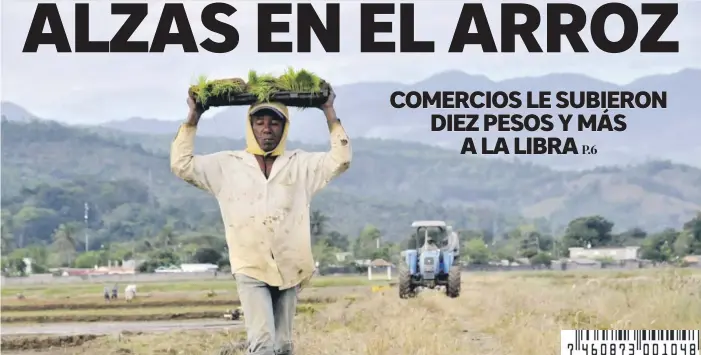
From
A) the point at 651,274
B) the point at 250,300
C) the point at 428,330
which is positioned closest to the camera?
the point at 250,300

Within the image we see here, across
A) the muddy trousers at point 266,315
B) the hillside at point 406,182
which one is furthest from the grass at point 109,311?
the muddy trousers at point 266,315

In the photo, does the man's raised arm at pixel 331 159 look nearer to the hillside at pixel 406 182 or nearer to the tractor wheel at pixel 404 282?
the tractor wheel at pixel 404 282

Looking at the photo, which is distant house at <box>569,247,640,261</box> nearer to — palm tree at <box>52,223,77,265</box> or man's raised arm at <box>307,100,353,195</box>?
palm tree at <box>52,223,77,265</box>

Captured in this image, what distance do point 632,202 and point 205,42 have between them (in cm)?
2451

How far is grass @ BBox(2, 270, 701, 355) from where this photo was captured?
8852 mm

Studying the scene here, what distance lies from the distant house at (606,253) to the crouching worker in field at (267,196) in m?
10.6

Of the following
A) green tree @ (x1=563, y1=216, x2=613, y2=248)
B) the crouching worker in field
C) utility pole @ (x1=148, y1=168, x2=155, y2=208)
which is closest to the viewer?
the crouching worker in field

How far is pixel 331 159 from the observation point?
6.45 m

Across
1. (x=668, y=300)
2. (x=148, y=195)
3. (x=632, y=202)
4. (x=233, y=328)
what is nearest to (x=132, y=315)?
(x=233, y=328)

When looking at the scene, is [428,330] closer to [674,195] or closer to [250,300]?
[250,300]

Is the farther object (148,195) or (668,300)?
(148,195)

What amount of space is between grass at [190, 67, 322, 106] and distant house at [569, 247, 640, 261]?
10501 mm

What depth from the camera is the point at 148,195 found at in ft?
86.3

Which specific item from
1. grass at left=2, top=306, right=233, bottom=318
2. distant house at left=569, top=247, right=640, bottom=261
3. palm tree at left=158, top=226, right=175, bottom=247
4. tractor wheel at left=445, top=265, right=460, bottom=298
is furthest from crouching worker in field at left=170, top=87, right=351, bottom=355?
distant house at left=569, top=247, right=640, bottom=261
